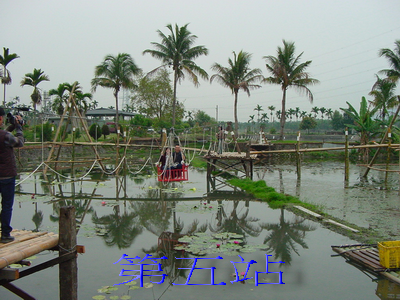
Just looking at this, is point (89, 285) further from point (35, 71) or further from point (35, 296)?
point (35, 71)

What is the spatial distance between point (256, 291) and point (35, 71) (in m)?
27.5

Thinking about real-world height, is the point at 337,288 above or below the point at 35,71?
below

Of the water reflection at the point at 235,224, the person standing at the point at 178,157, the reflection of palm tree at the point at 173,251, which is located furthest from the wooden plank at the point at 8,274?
the person standing at the point at 178,157

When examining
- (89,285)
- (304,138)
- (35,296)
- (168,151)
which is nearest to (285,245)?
(89,285)

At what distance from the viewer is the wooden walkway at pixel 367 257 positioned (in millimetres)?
4926

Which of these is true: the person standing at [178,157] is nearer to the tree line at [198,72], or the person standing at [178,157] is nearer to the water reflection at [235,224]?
the water reflection at [235,224]

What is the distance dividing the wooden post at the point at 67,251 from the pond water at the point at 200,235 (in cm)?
57

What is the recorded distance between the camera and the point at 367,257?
212 inches

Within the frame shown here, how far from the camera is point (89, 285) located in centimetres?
468

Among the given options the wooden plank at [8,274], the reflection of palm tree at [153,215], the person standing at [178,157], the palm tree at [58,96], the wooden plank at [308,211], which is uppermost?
the palm tree at [58,96]

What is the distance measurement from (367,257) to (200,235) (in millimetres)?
2873

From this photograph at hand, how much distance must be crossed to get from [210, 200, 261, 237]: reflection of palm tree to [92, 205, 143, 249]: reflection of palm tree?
167 cm

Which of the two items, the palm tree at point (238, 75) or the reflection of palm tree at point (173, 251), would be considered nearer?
the reflection of palm tree at point (173, 251)

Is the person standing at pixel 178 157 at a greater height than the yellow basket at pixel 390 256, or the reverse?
the person standing at pixel 178 157
